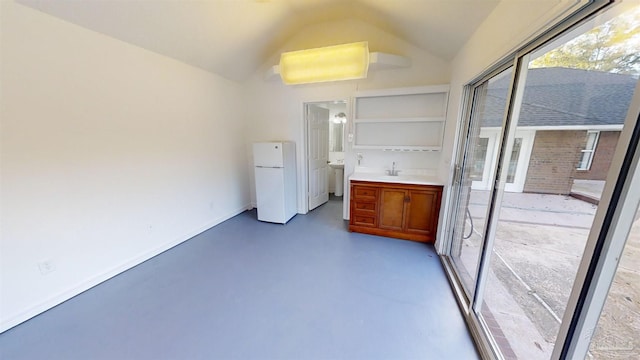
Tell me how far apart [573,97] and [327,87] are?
2.78 m

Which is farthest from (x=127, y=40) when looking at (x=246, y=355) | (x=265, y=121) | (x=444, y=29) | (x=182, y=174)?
(x=444, y=29)

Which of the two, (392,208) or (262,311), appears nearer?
(262,311)

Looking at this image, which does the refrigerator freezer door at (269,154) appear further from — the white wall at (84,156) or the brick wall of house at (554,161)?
the brick wall of house at (554,161)

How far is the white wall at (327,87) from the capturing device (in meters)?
3.02

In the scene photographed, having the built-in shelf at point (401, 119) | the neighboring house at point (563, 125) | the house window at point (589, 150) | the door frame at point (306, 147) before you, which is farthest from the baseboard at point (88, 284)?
the house window at point (589, 150)

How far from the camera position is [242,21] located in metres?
2.60

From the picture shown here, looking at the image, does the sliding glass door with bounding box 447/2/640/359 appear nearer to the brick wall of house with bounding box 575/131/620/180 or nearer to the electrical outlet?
the brick wall of house with bounding box 575/131/620/180

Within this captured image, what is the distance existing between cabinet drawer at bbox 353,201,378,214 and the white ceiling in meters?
2.14

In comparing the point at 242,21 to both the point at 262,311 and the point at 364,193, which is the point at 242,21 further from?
the point at 262,311

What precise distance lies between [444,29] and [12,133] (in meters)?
3.84

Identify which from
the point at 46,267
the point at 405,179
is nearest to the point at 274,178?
the point at 405,179

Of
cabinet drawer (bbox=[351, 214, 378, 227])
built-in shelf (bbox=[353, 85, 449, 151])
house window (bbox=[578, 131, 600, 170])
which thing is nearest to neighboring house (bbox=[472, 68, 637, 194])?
house window (bbox=[578, 131, 600, 170])

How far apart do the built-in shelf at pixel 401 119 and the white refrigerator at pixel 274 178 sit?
1.17 metres

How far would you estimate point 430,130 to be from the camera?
10.3 ft
